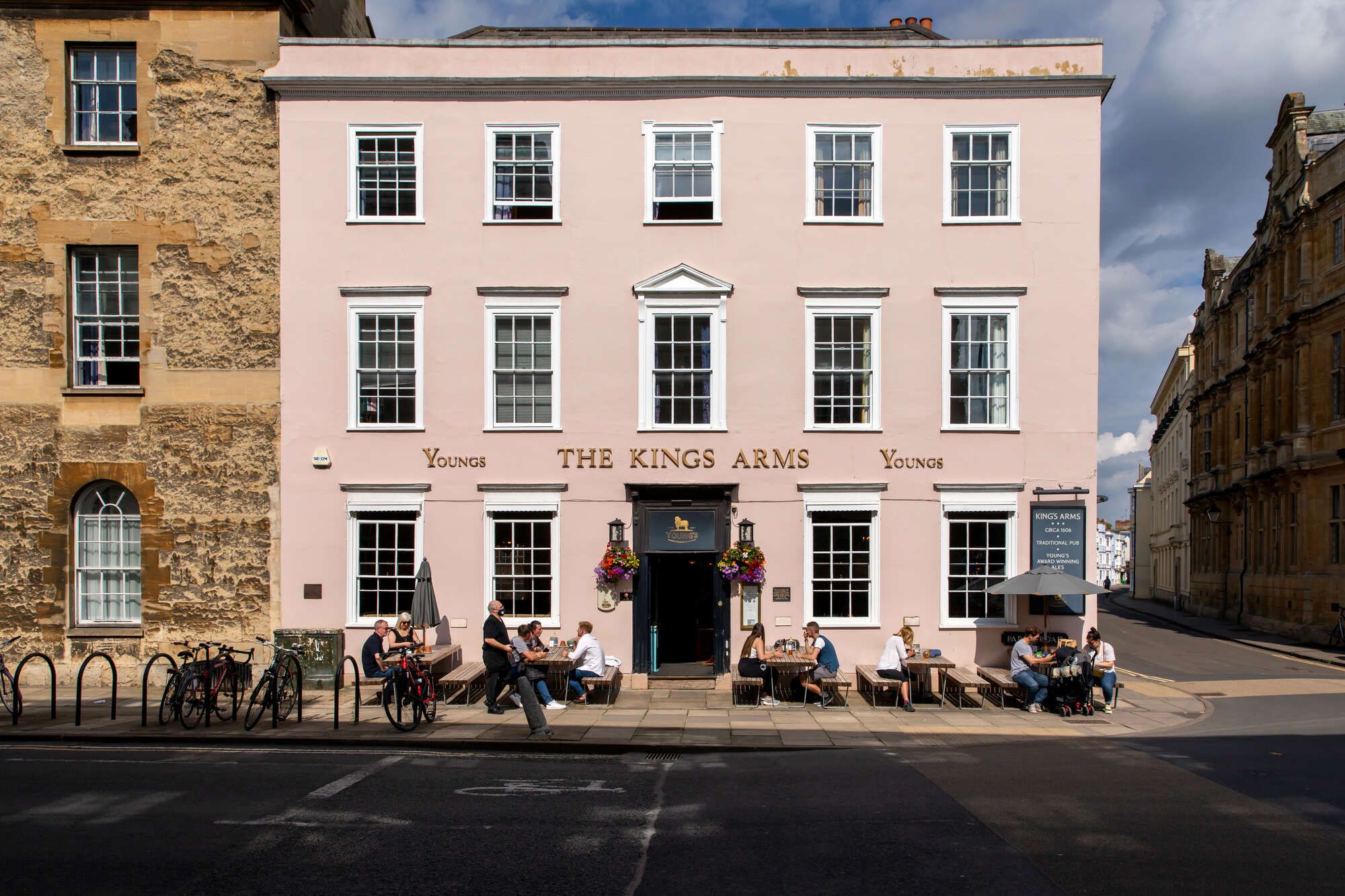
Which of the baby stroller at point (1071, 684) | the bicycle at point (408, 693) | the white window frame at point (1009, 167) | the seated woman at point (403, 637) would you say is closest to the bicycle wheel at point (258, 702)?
the bicycle at point (408, 693)

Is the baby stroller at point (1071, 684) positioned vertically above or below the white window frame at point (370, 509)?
below

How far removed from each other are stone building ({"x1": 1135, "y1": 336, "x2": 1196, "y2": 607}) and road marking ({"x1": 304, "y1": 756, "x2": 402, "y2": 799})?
50.5 metres

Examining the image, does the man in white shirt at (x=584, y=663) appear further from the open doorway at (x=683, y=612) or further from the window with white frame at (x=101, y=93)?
the window with white frame at (x=101, y=93)

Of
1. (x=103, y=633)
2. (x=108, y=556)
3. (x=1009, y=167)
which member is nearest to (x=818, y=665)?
(x=1009, y=167)

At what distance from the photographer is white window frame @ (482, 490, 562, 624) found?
18297 mm

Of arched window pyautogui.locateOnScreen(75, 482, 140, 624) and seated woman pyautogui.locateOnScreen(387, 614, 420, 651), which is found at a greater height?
arched window pyautogui.locateOnScreen(75, 482, 140, 624)

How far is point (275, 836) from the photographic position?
8.48 meters

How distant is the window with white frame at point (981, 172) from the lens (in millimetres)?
18562

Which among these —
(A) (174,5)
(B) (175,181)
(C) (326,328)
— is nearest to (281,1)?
(A) (174,5)

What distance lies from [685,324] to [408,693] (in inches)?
325

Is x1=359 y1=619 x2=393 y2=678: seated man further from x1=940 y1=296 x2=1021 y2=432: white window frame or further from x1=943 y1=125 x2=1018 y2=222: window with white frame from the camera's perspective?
x1=943 y1=125 x2=1018 y2=222: window with white frame

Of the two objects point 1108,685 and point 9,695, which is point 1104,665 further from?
point 9,695

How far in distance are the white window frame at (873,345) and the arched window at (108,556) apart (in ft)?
41.1

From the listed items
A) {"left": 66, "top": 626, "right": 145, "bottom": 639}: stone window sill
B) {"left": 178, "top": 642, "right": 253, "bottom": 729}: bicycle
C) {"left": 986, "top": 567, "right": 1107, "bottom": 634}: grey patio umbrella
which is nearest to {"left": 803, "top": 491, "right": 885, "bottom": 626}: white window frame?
{"left": 986, "top": 567, "right": 1107, "bottom": 634}: grey patio umbrella
